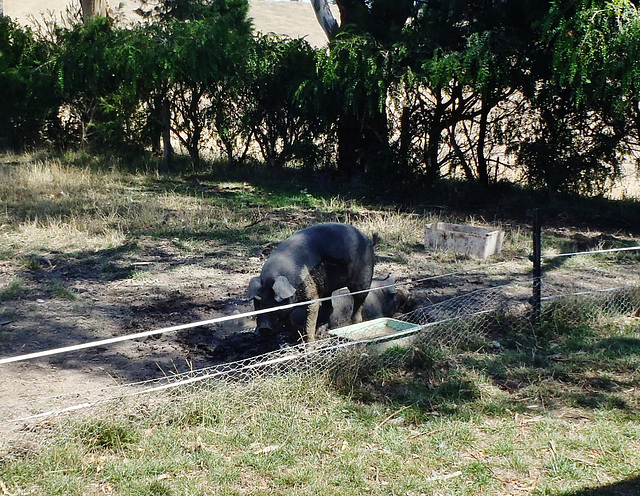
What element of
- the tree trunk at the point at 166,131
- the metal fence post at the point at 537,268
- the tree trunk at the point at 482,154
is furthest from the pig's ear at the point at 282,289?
the tree trunk at the point at 166,131

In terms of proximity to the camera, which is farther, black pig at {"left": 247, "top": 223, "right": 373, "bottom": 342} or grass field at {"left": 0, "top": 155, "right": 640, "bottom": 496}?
black pig at {"left": 247, "top": 223, "right": 373, "bottom": 342}

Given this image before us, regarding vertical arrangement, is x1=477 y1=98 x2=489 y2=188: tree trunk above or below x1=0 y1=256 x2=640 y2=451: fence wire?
above

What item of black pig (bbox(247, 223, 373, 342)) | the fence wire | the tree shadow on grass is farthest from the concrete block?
the tree shadow on grass

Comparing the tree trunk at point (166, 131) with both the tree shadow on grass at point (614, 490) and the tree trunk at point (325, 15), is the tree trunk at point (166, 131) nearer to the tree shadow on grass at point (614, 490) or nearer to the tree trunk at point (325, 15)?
the tree trunk at point (325, 15)

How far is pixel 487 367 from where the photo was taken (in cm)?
567

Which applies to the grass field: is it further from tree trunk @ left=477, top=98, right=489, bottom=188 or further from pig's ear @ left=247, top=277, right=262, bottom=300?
tree trunk @ left=477, top=98, right=489, bottom=188

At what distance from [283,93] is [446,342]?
1068 cm

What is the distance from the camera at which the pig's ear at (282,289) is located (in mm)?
5461

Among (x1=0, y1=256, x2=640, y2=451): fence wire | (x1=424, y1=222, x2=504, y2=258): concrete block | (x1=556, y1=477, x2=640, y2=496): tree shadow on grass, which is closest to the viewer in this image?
(x1=556, y1=477, x2=640, y2=496): tree shadow on grass

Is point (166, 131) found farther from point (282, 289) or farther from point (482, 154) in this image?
point (282, 289)

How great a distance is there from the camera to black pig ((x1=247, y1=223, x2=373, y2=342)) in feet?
18.6

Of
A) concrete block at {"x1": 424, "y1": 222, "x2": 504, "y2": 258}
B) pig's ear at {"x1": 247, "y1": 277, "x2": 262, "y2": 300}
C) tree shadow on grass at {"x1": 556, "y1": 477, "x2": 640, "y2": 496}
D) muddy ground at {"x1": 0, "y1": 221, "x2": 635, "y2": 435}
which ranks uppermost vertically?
concrete block at {"x1": 424, "y1": 222, "x2": 504, "y2": 258}

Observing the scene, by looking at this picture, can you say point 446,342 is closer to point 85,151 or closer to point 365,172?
point 365,172

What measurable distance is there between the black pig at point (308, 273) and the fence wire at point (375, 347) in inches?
12.2
